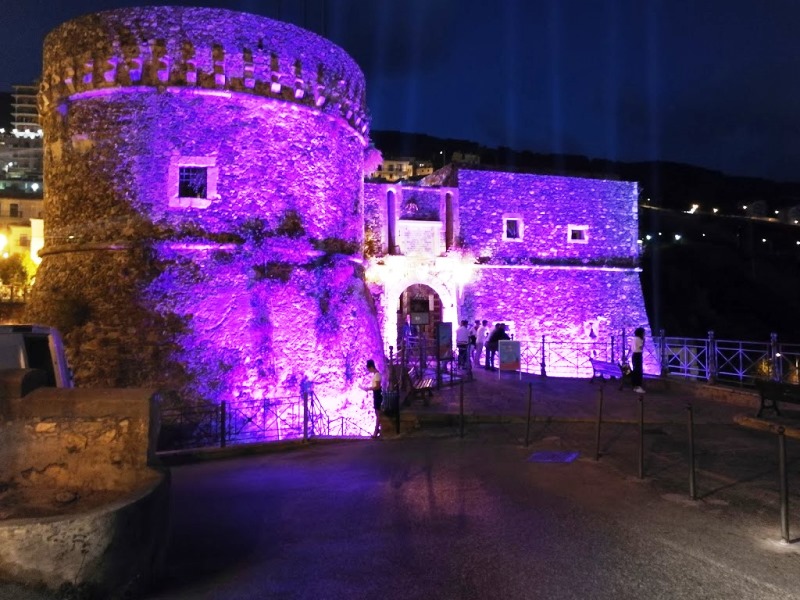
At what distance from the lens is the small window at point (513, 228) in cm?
2455

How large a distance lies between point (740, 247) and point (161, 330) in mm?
62333

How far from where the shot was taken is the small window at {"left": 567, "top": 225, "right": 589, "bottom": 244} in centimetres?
2545

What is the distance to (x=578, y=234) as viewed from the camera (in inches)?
1013

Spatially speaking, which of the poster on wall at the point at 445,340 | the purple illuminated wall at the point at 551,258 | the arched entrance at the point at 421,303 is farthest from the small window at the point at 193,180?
Answer: the arched entrance at the point at 421,303

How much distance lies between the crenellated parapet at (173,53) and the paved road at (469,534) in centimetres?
859

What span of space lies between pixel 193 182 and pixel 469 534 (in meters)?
10.3

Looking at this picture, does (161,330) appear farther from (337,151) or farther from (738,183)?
(738,183)

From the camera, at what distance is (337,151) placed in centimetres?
1491

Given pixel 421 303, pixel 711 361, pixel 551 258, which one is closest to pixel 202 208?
pixel 711 361

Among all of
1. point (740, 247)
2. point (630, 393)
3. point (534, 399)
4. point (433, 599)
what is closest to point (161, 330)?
point (534, 399)

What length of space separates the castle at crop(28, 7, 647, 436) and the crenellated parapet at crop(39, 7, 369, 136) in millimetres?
30

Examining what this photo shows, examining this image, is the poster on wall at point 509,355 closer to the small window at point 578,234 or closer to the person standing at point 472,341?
the person standing at point 472,341

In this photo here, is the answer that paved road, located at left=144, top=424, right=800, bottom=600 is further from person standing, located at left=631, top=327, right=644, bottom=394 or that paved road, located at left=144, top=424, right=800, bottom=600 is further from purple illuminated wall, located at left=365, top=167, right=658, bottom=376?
purple illuminated wall, located at left=365, top=167, right=658, bottom=376

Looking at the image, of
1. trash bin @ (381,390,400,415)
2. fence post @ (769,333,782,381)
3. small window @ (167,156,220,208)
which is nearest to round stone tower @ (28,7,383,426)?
small window @ (167,156,220,208)
